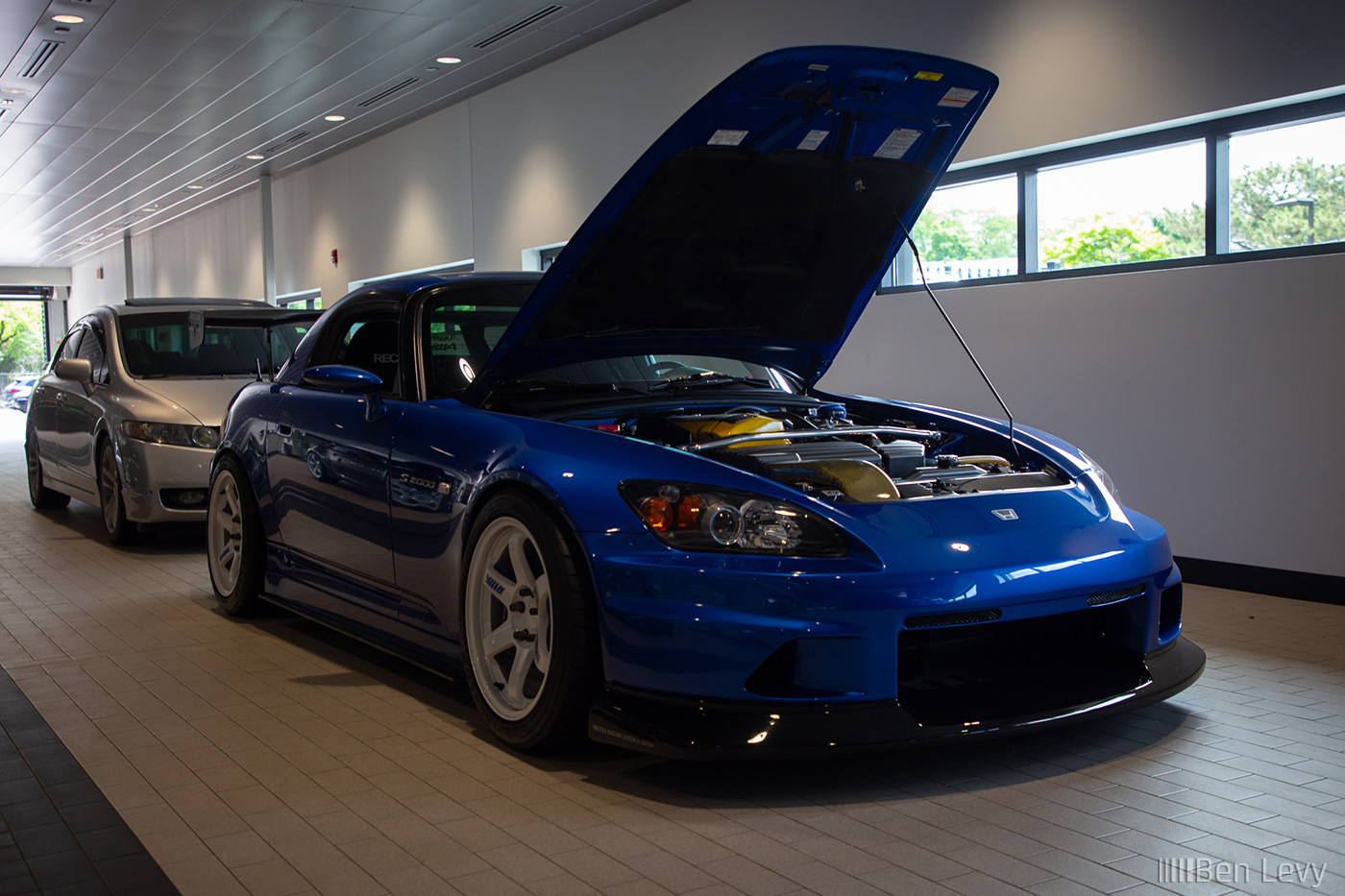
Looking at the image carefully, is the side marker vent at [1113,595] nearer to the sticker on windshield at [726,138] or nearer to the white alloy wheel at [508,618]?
the white alloy wheel at [508,618]

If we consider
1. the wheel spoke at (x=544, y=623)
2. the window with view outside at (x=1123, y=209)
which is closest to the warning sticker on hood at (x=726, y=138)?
the wheel spoke at (x=544, y=623)

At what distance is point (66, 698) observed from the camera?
3.68 metres

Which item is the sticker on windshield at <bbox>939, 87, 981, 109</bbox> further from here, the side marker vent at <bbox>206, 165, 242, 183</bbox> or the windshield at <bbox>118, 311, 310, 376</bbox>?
the side marker vent at <bbox>206, 165, 242, 183</bbox>

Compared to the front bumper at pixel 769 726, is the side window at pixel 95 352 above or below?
above

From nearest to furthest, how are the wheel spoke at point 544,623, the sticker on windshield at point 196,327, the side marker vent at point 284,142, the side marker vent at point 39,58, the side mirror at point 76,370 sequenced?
the wheel spoke at point 544,623 → the sticker on windshield at point 196,327 → the side mirror at point 76,370 → the side marker vent at point 39,58 → the side marker vent at point 284,142

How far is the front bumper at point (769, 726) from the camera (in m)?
2.48

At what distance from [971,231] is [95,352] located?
583 cm

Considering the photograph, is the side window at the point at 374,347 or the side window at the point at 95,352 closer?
the side window at the point at 374,347

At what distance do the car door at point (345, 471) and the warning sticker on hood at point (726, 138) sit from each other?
127 centimetres

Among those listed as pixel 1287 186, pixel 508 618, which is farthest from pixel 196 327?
pixel 1287 186

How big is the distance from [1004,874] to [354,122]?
13.2m

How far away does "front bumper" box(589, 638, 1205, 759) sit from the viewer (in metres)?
2.48

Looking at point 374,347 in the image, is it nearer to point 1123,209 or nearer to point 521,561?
point 521,561

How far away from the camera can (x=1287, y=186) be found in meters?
5.35
